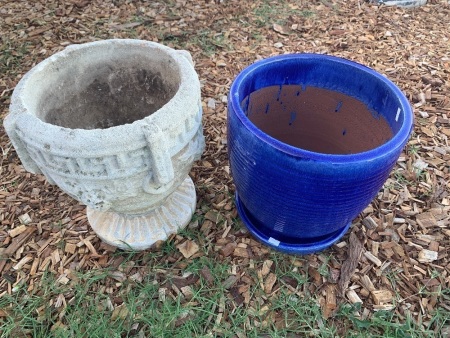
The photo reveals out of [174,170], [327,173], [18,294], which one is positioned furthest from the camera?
[18,294]

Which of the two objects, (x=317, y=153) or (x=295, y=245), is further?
(x=295, y=245)

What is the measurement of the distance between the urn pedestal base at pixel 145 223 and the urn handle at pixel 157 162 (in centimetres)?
34

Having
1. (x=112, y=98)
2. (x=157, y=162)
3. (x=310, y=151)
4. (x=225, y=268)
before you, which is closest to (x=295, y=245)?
(x=225, y=268)

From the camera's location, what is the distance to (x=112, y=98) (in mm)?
1962

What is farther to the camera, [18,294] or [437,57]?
[437,57]

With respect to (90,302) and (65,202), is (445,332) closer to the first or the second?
(90,302)

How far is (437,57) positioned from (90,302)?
2.92 metres

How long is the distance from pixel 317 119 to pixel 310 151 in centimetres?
43

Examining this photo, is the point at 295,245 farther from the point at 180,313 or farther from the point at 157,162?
the point at 157,162

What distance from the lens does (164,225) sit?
1.88m

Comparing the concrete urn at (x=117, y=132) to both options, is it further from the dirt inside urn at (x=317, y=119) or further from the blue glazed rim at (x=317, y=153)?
the dirt inside urn at (x=317, y=119)

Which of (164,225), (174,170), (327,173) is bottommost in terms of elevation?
(164,225)

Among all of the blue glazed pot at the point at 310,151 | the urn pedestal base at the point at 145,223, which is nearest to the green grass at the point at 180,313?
the urn pedestal base at the point at 145,223

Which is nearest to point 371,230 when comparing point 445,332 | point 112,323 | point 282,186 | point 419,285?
point 419,285
